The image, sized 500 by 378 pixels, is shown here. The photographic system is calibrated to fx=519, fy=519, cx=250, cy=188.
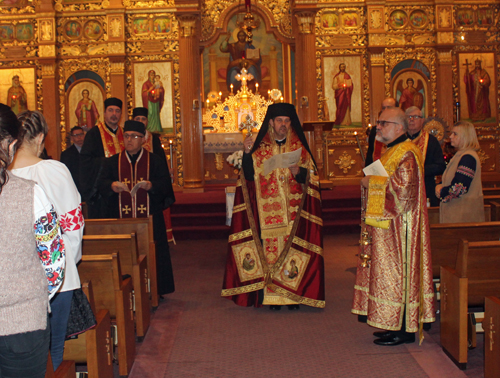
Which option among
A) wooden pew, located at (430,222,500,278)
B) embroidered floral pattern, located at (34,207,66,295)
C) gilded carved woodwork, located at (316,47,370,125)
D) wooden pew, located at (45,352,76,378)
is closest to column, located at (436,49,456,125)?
gilded carved woodwork, located at (316,47,370,125)

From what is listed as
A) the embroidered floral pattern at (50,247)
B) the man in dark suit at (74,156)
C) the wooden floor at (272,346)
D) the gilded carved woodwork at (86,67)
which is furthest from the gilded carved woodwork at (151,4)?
the embroidered floral pattern at (50,247)

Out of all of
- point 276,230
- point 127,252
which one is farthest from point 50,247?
point 276,230

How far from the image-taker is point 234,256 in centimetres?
506

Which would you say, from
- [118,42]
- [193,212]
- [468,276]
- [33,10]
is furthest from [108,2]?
[468,276]

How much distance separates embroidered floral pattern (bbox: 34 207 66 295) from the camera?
1744 mm

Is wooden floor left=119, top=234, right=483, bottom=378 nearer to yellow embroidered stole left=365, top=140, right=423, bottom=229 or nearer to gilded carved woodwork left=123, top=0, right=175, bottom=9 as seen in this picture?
yellow embroidered stole left=365, top=140, right=423, bottom=229

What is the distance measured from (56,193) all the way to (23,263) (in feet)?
2.89

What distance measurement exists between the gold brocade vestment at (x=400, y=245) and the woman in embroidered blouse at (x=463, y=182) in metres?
0.87

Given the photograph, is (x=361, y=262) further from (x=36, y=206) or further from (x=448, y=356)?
(x=36, y=206)

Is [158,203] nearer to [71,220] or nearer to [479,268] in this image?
[71,220]

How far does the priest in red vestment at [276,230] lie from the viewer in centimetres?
492

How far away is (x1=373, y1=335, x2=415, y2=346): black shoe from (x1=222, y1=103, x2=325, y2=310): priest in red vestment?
99 cm

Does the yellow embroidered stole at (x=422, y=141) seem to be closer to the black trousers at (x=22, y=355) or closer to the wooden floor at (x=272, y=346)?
the wooden floor at (x=272, y=346)

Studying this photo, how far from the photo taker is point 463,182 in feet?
14.6
